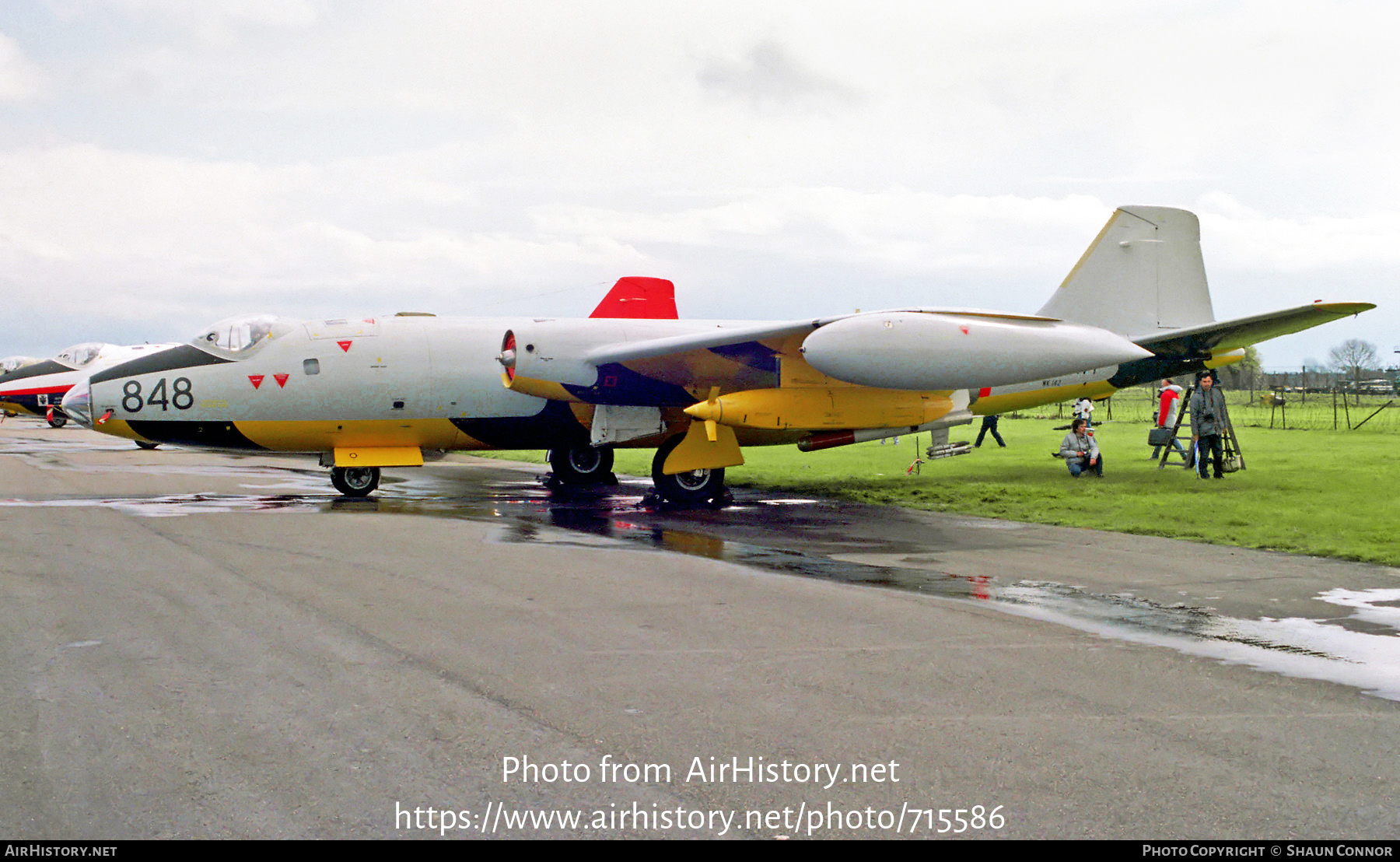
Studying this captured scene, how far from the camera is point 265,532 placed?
1210 cm

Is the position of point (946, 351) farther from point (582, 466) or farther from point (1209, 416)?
point (582, 466)

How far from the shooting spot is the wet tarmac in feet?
13.5

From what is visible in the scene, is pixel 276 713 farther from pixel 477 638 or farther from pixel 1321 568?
pixel 1321 568

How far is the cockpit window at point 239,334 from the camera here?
16.3 m

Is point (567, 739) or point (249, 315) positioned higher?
point (249, 315)

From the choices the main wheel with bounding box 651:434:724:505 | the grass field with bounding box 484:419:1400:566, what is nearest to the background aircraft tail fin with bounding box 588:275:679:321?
the grass field with bounding box 484:419:1400:566

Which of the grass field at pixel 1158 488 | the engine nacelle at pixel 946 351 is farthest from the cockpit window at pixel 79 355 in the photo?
the engine nacelle at pixel 946 351

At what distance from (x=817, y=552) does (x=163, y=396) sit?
425 inches

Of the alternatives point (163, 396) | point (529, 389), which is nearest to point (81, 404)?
A: point (163, 396)

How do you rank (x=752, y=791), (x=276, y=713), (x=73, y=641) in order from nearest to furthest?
(x=752, y=791)
(x=276, y=713)
(x=73, y=641)

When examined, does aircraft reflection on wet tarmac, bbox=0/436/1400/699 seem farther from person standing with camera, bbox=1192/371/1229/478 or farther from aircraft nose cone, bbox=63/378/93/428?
person standing with camera, bbox=1192/371/1229/478

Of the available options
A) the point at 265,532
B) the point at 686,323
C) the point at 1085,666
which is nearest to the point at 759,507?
the point at 686,323
